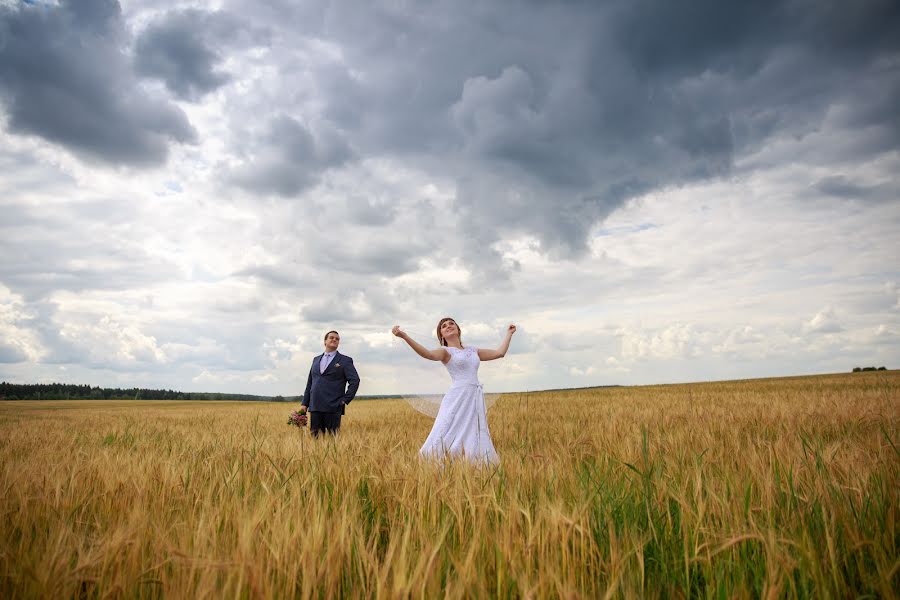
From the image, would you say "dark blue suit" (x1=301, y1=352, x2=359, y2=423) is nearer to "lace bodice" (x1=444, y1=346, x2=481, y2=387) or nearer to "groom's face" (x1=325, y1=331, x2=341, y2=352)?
"groom's face" (x1=325, y1=331, x2=341, y2=352)

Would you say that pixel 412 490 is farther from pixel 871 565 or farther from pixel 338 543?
pixel 871 565

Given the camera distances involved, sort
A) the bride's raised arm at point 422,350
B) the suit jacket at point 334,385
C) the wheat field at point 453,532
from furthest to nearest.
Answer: the suit jacket at point 334,385, the bride's raised arm at point 422,350, the wheat field at point 453,532

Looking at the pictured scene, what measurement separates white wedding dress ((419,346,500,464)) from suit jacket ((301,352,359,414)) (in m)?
2.73

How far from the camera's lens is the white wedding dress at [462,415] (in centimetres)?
583

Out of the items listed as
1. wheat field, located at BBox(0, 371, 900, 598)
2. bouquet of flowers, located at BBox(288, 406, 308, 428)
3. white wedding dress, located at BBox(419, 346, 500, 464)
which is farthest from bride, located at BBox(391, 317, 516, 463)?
bouquet of flowers, located at BBox(288, 406, 308, 428)

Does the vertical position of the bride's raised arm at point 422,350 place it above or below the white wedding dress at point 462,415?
above

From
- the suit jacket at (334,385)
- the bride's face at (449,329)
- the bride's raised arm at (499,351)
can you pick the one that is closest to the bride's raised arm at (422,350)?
the bride's face at (449,329)

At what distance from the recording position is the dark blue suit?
8438mm

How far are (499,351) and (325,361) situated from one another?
3306 millimetres

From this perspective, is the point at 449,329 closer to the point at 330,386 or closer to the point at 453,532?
the point at 330,386

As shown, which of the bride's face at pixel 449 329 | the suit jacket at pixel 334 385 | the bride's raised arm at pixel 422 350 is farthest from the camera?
the suit jacket at pixel 334 385

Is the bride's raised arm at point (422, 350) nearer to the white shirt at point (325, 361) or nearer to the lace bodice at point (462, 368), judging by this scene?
the lace bodice at point (462, 368)

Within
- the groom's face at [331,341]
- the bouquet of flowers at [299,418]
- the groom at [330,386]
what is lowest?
the bouquet of flowers at [299,418]

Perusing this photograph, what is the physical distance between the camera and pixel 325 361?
28.0 feet
